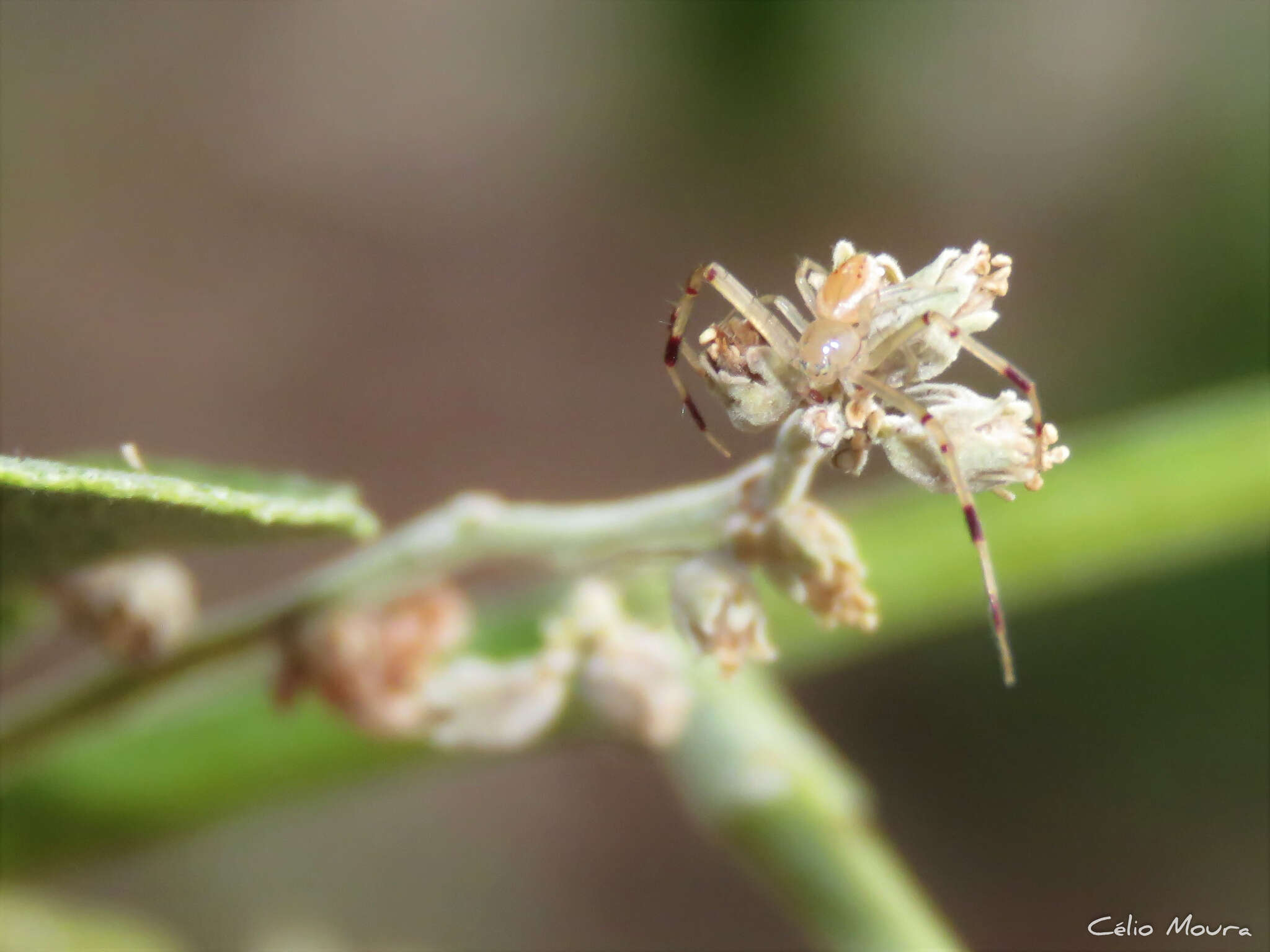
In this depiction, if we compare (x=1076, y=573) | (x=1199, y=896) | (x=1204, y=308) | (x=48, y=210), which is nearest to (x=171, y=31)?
(x=48, y=210)

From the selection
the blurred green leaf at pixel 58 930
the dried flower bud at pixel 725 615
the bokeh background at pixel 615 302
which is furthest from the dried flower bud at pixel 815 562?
the bokeh background at pixel 615 302

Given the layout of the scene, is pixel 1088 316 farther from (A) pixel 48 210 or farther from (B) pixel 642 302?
(A) pixel 48 210

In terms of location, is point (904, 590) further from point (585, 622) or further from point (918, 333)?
point (918, 333)

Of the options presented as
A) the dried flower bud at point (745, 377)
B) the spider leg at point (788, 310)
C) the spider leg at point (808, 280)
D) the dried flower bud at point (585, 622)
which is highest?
the spider leg at point (808, 280)

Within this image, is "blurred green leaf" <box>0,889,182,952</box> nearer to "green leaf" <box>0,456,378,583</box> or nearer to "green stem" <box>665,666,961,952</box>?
"green leaf" <box>0,456,378,583</box>

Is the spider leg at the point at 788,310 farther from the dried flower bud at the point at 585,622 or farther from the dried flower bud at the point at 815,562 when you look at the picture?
the dried flower bud at the point at 585,622
